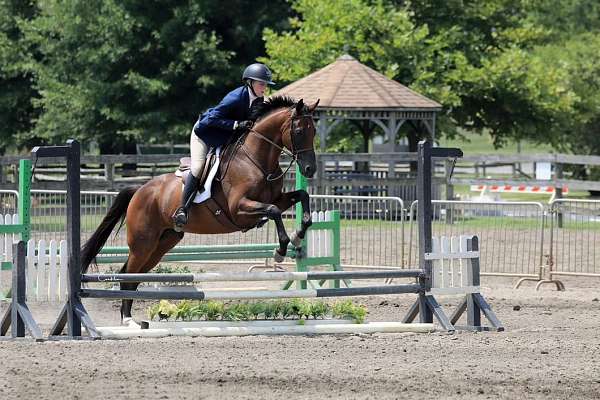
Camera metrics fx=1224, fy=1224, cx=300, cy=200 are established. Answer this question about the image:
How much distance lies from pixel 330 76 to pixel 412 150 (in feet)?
13.1

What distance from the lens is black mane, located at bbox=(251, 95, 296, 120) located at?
1098 centimetres

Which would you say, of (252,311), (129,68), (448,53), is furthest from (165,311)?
(129,68)

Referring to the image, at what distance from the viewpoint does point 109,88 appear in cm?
3077

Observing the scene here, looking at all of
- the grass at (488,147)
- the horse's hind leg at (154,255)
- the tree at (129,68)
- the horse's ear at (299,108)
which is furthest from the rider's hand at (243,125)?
the grass at (488,147)

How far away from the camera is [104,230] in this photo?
1147 centimetres

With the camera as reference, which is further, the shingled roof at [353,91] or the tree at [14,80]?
the tree at [14,80]

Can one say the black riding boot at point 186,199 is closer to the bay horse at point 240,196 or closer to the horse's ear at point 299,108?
the bay horse at point 240,196

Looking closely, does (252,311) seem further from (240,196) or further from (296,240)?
(240,196)

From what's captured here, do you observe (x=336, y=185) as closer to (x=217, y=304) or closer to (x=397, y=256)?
(x=397, y=256)

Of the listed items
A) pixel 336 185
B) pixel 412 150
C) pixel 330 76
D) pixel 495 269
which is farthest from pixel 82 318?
pixel 412 150

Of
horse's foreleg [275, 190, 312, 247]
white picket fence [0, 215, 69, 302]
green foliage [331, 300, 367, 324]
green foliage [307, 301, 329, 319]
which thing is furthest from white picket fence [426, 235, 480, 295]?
white picket fence [0, 215, 69, 302]

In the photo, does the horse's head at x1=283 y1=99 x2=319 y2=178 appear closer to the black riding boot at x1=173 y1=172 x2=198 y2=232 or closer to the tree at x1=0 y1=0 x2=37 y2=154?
the black riding boot at x1=173 y1=172 x2=198 y2=232

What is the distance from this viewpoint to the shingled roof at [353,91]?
81.5 ft

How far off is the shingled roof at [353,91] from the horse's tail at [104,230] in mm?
13103
